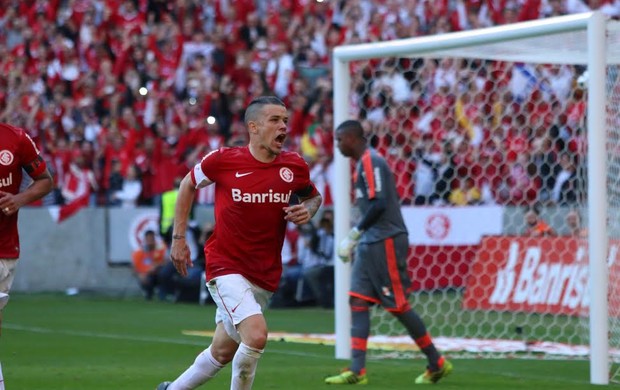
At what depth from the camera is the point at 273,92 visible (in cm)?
2223

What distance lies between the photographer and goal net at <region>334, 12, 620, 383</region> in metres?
14.4

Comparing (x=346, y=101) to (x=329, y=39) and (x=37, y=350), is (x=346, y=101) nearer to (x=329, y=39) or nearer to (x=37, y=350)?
(x=37, y=350)

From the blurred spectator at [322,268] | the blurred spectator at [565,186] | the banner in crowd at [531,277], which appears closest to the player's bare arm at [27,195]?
the banner in crowd at [531,277]

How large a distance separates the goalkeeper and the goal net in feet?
7.24

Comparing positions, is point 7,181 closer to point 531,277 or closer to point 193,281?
point 531,277

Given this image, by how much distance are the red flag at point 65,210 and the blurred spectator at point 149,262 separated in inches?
54.9

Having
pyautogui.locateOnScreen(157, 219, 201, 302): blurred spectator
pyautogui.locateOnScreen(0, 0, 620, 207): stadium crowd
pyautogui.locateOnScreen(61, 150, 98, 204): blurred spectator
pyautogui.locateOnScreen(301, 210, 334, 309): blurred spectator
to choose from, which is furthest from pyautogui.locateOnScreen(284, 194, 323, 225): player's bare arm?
pyautogui.locateOnScreen(61, 150, 98, 204): blurred spectator

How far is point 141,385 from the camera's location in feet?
32.1

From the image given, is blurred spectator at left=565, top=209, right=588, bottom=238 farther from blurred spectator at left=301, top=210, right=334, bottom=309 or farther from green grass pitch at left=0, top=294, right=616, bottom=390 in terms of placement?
blurred spectator at left=301, top=210, right=334, bottom=309

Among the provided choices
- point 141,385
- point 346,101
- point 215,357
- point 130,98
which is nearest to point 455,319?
point 346,101

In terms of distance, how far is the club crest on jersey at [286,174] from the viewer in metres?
7.82

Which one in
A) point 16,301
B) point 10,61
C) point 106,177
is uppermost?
point 10,61

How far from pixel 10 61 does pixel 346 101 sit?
15.0m

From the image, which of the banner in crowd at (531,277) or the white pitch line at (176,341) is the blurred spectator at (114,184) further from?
the banner in crowd at (531,277)
